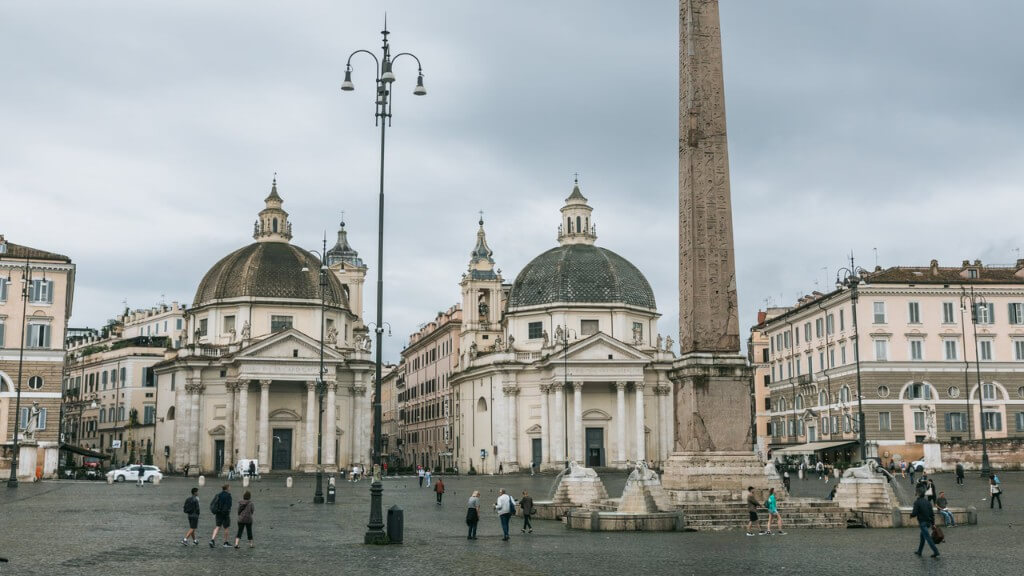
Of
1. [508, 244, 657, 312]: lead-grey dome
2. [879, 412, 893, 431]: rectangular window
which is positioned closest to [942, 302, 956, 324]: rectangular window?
[879, 412, 893, 431]: rectangular window

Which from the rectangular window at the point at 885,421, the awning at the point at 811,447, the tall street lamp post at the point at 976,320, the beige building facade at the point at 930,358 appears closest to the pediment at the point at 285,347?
the awning at the point at 811,447

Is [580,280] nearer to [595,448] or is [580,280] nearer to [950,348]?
[595,448]

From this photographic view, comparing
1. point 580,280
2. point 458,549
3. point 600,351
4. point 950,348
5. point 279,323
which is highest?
point 580,280

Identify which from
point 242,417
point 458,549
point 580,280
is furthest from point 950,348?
point 458,549

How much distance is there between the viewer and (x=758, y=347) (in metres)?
89.6

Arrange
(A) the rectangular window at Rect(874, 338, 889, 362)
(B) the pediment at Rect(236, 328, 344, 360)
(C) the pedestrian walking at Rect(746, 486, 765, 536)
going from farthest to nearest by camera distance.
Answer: (B) the pediment at Rect(236, 328, 344, 360), (A) the rectangular window at Rect(874, 338, 889, 362), (C) the pedestrian walking at Rect(746, 486, 765, 536)

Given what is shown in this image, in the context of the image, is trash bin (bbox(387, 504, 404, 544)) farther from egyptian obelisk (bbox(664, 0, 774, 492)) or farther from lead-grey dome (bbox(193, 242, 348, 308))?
lead-grey dome (bbox(193, 242, 348, 308))

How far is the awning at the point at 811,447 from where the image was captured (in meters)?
61.8

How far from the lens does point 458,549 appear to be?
19.5 meters

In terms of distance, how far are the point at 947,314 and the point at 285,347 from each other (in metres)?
39.8

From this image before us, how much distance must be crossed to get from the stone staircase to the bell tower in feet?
201

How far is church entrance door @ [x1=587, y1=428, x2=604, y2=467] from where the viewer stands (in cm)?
7281

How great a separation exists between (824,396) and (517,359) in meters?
20.0

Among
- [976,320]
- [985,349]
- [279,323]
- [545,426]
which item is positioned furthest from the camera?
[279,323]
